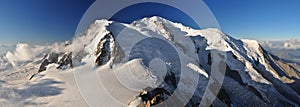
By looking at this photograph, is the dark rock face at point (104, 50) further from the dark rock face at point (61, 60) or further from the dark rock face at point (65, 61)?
the dark rock face at point (61, 60)

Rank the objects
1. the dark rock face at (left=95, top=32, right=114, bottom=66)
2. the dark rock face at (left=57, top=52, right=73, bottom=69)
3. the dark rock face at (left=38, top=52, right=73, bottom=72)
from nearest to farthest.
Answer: the dark rock face at (left=57, top=52, right=73, bottom=69) → the dark rock face at (left=38, top=52, right=73, bottom=72) → the dark rock face at (left=95, top=32, right=114, bottom=66)

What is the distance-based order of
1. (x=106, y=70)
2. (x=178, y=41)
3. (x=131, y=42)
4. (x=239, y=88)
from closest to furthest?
1. (x=106, y=70)
2. (x=131, y=42)
3. (x=239, y=88)
4. (x=178, y=41)

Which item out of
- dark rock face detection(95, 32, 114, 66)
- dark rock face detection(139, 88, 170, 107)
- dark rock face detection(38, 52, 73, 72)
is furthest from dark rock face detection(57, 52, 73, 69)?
dark rock face detection(139, 88, 170, 107)

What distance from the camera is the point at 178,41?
154 metres

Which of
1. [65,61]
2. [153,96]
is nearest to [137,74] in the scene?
[153,96]

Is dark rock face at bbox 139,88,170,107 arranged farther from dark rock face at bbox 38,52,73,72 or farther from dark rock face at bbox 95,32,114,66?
dark rock face at bbox 38,52,73,72

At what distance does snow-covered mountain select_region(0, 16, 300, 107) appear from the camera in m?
72.0

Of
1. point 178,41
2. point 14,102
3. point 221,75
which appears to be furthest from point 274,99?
point 14,102

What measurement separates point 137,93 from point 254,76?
10224cm

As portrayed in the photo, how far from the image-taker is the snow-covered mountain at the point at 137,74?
236ft

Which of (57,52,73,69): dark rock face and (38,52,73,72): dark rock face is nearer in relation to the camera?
(57,52,73,69): dark rock face

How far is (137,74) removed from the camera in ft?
277

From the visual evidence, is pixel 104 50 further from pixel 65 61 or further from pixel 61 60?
pixel 61 60

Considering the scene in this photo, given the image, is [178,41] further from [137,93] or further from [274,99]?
[137,93]
